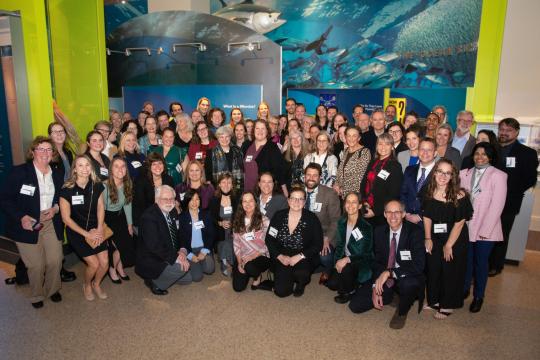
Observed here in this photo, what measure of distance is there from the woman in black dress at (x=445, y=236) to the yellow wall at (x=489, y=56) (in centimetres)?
314

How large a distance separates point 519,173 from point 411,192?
4.85 ft

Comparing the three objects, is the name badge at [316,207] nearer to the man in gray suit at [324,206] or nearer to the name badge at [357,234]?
the man in gray suit at [324,206]

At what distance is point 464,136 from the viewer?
15.8 feet

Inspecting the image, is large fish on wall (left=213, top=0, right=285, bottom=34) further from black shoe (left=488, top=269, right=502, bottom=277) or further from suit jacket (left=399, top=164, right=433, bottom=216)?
black shoe (left=488, top=269, right=502, bottom=277)

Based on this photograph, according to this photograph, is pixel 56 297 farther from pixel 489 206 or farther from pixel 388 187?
pixel 489 206

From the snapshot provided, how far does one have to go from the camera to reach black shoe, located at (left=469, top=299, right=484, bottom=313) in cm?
364

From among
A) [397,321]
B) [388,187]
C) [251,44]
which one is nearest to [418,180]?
[388,187]

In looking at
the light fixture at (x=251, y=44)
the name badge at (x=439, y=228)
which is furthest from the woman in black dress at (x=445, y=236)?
the light fixture at (x=251, y=44)

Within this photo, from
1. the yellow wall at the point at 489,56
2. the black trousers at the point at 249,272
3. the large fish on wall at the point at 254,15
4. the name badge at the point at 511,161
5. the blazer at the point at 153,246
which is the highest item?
the large fish on wall at the point at 254,15

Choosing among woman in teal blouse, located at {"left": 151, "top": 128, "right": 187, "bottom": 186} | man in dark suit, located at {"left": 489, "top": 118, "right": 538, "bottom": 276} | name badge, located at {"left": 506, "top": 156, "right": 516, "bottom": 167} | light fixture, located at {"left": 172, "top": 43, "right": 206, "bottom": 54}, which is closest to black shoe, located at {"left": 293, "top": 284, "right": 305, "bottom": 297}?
woman in teal blouse, located at {"left": 151, "top": 128, "right": 187, "bottom": 186}

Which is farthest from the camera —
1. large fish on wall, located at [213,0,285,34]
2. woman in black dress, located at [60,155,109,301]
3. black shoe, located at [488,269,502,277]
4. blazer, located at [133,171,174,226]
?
large fish on wall, located at [213,0,285,34]

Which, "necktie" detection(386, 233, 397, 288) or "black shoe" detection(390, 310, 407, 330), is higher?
"necktie" detection(386, 233, 397, 288)

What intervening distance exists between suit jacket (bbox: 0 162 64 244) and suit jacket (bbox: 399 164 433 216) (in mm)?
3484

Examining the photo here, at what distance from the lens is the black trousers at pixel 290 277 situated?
12.7 ft
